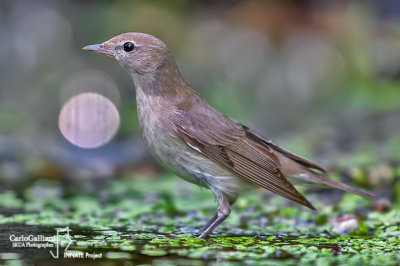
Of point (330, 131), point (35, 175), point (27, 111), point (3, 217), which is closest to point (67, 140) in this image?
point (27, 111)

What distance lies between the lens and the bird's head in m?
5.42

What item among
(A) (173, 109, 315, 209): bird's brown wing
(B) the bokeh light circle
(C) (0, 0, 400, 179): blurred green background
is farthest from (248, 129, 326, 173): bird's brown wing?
(B) the bokeh light circle

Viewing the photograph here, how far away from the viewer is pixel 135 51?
17.8 ft

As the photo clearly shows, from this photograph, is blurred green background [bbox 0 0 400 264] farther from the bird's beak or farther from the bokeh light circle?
the bird's beak

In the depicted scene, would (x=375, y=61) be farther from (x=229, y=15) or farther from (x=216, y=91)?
(x=229, y=15)

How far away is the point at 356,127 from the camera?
10.2m

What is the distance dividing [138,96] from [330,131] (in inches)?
222

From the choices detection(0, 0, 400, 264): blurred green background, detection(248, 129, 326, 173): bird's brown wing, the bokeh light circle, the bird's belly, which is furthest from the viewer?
the bokeh light circle

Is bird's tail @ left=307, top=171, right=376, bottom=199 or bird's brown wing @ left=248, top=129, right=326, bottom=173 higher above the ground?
bird's brown wing @ left=248, top=129, right=326, bottom=173

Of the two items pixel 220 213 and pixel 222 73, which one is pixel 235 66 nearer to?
pixel 222 73

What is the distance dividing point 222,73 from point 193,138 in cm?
843

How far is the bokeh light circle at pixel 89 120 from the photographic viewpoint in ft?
34.7

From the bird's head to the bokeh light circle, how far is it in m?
4.88

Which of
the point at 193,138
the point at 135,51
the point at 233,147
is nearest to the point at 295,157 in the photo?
the point at 233,147
